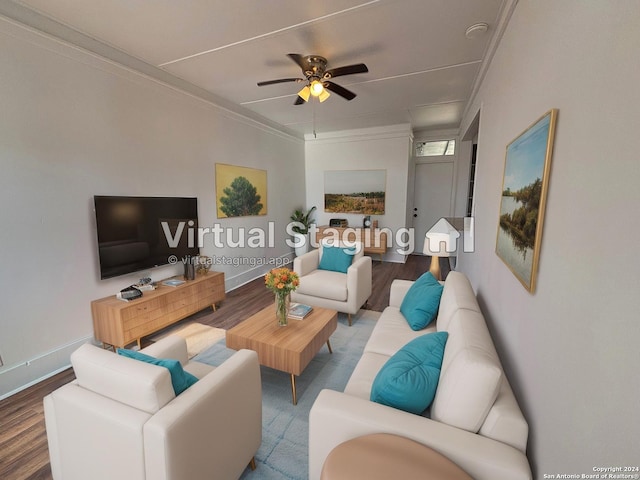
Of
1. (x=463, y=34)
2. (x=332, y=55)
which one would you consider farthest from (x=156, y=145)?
(x=463, y=34)

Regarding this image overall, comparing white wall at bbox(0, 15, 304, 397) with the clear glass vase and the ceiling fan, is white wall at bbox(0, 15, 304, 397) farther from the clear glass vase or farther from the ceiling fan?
the clear glass vase

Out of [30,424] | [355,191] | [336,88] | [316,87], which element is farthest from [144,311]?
[355,191]

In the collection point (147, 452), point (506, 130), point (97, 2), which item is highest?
point (97, 2)

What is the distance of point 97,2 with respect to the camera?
77.0 inches

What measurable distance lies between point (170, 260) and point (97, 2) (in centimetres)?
230

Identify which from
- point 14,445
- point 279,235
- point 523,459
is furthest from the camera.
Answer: point 279,235

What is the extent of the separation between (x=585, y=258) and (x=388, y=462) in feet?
2.87

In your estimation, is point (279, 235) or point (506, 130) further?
point (279, 235)

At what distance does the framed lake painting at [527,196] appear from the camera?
1.07m

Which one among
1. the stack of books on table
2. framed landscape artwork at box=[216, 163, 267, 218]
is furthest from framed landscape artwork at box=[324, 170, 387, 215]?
the stack of books on table

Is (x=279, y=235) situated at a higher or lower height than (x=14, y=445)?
higher

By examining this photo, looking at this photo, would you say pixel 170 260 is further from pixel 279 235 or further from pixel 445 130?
pixel 445 130

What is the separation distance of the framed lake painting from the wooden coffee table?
1398 millimetres

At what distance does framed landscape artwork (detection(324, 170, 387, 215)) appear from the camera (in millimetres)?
5875
